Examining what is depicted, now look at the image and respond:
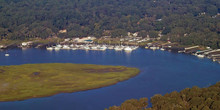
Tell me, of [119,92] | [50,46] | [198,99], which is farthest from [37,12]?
[198,99]

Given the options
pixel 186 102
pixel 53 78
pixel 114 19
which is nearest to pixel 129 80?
pixel 53 78

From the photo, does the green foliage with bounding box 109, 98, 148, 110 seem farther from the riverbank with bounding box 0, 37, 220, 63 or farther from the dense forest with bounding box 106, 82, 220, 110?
the riverbank with bounding box 0, 37, 220, 63

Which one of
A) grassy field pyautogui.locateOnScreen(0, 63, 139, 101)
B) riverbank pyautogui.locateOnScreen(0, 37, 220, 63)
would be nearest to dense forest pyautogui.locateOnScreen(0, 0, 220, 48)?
riverbank pyautogui.locateOnScreen(0, 37, 220, 63)

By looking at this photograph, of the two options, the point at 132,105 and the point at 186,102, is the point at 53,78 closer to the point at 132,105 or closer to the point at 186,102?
the point at 132,105

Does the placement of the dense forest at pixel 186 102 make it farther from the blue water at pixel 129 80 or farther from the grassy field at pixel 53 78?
the grassy field at pixel 53 78

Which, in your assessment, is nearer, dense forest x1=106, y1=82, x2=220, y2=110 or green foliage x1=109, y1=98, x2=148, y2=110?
dense forest x1=106, y1=82, x2=220, y2=110

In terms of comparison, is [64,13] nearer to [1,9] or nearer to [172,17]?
[1,9]

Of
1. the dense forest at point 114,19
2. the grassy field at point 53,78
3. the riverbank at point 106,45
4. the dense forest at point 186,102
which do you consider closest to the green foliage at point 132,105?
the dense forest at point 186,102
